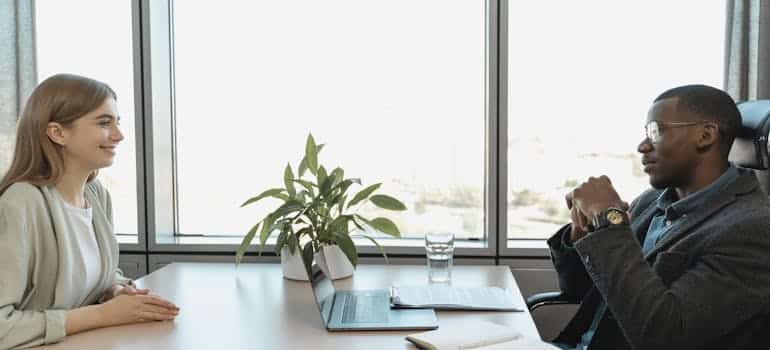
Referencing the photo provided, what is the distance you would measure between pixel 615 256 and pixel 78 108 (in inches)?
54.3

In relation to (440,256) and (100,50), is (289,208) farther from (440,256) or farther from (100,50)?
(100,50)

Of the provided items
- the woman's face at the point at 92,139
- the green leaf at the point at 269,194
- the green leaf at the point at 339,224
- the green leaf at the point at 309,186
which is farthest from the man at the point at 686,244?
the woman's face at the point at 92,139

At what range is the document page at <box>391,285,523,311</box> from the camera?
6.14 ft

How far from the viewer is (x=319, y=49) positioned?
2.88 m

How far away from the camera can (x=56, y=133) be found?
182 centimetres

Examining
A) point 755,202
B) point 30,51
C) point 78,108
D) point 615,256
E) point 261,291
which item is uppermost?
point 30,51

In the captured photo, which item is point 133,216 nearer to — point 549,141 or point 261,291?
point 261,291

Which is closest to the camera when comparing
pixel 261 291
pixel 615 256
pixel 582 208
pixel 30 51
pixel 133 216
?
pixel 615 256

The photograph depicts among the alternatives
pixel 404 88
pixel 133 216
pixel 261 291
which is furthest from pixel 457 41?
pixel 133 216

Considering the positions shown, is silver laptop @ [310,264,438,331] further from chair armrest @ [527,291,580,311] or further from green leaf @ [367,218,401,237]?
chair armrest @ [527,291,580,311]

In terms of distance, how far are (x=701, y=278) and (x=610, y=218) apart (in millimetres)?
235

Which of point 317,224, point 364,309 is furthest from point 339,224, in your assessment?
point 364,309

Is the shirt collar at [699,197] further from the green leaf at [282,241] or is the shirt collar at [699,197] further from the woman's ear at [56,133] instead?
the woman's ear at [56,133]

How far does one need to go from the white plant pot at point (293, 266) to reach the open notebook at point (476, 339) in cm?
74
